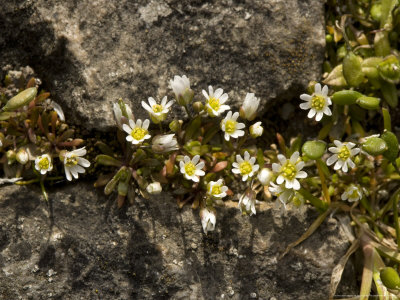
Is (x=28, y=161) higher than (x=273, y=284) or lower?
higher

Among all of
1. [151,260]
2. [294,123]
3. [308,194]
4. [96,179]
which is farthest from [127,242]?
[294,123]

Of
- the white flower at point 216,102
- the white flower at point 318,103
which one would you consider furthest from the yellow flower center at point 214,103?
the white flower at point 318,103

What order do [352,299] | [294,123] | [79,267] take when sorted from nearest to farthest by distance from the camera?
[79,267] → [352,299] → [294,123]

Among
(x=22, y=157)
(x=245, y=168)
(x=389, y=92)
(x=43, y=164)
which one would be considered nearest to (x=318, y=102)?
(x=389, y=92)

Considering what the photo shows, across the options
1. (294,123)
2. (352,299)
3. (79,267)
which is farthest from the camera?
(294,123)

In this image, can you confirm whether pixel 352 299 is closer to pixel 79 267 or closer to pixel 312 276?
pixel 312 276

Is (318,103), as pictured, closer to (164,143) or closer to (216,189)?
(216,189)

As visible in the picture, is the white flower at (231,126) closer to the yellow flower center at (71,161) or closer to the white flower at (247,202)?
the white flower at (247,202)
